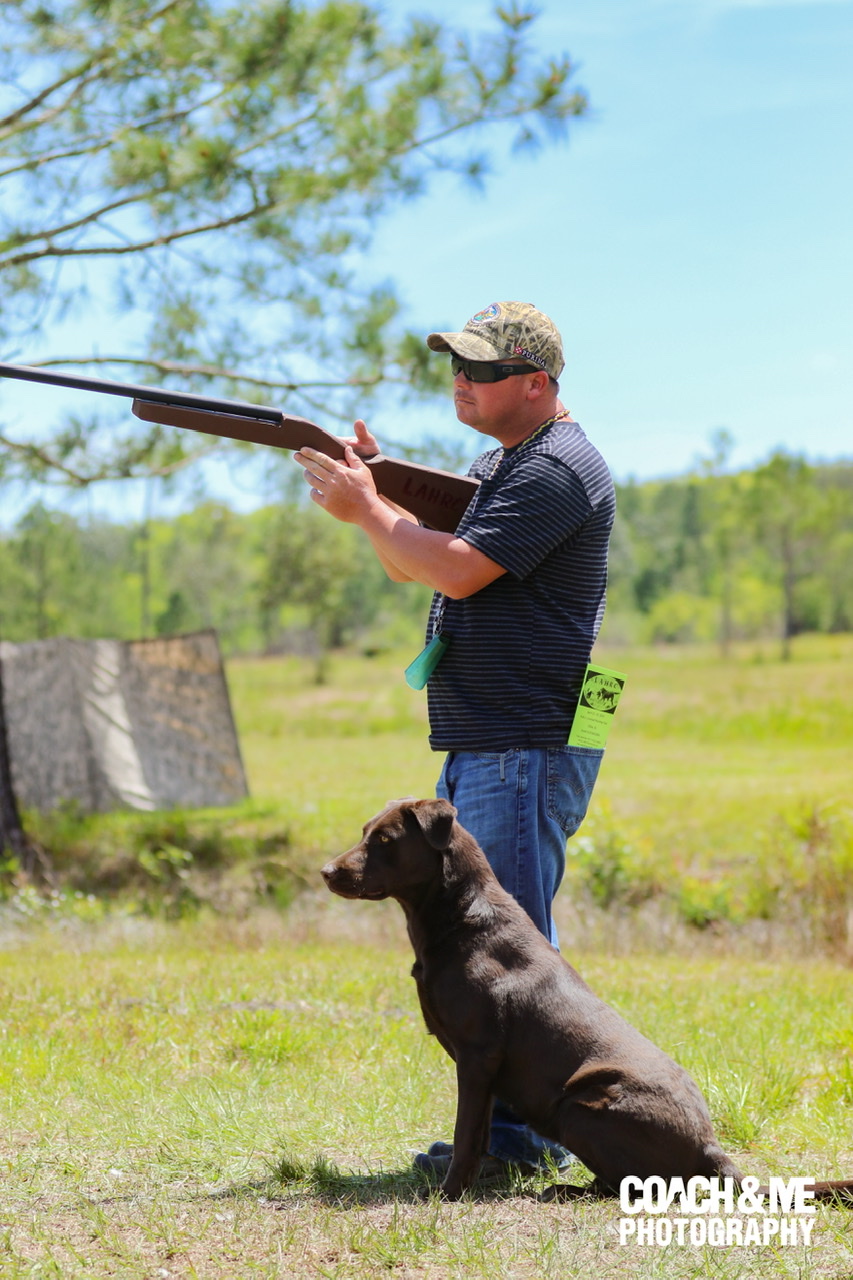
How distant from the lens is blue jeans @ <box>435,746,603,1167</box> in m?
3.25

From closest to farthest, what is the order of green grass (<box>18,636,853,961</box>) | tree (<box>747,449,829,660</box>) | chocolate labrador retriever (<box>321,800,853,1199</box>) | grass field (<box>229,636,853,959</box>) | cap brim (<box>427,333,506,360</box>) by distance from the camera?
1. chocolate labrador retriever (<box>321,800,853,1199</box>)
2. cap brim (<box>427,333,506,360</box>)
3. green grass (<box>18,636,853,961</box>)
4. grass field (<box>229,636,853,959</box>)
5. tree (<box>747,449,829,660</box>)

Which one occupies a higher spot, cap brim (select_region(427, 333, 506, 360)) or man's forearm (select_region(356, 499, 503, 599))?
cap brim (select_region(427, 333, 506, 360))

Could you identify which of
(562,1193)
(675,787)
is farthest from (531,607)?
(675,787)

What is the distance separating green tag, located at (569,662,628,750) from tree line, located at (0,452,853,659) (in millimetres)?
7534

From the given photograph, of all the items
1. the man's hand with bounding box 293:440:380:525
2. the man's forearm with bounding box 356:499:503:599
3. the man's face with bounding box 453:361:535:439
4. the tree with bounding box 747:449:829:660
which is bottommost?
the man's forearm with bounding box 356:499:503:599

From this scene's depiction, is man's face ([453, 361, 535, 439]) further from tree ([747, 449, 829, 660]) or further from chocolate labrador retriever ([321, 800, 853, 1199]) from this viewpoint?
tree ([747, 449, 829, 660])

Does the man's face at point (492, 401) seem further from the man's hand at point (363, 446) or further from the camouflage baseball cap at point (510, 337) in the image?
the man's hand at point (363, 446)

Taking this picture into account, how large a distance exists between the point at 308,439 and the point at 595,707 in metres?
1.22

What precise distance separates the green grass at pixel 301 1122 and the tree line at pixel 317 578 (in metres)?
6.37

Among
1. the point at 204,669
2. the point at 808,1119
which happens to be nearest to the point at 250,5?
the point at 204,669

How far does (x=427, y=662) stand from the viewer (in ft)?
10.9

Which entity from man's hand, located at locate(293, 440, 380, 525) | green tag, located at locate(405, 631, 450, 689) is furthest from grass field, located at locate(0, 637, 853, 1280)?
man's hand, located at locate(293, 440, 380, 525)

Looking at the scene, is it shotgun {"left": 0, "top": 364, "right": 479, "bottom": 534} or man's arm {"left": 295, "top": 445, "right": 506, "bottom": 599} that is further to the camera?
shotgun {"left": 0, "top": 364, "right": 479, "bottom": 534}

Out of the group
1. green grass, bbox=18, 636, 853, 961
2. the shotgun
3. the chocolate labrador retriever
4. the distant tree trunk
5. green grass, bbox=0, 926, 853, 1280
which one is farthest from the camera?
the distant tree trunk
